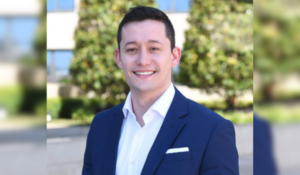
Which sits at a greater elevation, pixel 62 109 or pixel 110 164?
pixel 110 164

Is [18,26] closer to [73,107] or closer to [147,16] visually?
[147,16]

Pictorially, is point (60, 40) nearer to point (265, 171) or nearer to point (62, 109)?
point (62, 109)

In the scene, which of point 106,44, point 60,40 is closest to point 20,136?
point 106,44

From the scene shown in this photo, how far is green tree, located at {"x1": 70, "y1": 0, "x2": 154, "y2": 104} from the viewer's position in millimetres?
9109

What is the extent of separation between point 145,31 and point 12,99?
817mm

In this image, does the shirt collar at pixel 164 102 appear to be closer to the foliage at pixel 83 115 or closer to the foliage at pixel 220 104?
the foliage at pixel 83 115

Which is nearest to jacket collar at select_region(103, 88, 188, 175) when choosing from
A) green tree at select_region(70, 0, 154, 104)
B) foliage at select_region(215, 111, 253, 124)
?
green tree at select_region(70, 0, 154, 104)

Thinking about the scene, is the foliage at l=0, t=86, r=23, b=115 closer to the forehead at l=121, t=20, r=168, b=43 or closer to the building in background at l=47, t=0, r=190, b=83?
the forehead at l=121, t=20, r=168, b=43

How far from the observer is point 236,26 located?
9492 millimetres

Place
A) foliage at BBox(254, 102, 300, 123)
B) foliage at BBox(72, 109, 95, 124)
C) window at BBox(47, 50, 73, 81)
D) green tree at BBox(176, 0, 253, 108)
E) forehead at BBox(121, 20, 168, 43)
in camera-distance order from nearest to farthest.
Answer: foliage at BBox(254, 102, 300, 123) < forehead at BBox(121, 20, 168, 43) < green tree at BBox(176, 0, 253, 108) < foliage at BBox(72, 109, 95, 124) < window at BBox(47, 50, 73, 81)

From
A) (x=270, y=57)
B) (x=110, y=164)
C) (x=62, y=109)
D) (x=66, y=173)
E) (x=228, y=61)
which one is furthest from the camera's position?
(x=62, y=109)

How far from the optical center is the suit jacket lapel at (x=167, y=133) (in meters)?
1.55

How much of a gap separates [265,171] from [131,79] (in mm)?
861

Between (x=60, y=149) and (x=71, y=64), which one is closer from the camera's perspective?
(x=60, y=149)
